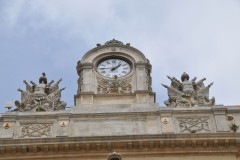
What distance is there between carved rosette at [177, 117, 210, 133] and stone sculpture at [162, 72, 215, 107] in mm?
872

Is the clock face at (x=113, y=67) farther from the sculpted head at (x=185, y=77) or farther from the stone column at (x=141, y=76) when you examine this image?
the sculpted head at (x=185, y=77)

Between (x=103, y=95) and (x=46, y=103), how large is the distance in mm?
2001

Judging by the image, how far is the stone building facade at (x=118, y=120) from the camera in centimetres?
2250

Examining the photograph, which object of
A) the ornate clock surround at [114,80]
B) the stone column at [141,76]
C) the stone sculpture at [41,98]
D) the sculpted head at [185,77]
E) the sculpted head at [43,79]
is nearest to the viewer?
the stone sculpture at [41,98]

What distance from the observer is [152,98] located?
2477 centimetres

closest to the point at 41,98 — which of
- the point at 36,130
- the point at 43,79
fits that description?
the point at 43,79

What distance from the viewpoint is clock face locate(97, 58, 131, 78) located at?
26000 millimetres

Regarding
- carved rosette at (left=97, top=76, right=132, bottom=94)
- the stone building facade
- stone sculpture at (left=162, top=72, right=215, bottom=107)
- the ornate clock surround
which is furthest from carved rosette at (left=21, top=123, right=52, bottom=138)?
stone sculpture at (left=162, top=72, right=215, bottom=107)

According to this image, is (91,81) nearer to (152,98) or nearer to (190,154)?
(152,98)

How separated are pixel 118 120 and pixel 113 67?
316cm

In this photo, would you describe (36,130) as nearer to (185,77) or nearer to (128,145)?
(128,145)

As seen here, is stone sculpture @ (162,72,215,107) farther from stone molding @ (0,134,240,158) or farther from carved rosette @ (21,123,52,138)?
carved rosette @ (21,123,52,138)

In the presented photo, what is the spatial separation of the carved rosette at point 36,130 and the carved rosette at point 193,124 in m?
4.34

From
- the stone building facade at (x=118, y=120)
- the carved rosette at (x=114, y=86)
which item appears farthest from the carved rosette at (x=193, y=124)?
the carved rosette at (x=114, y=86)
